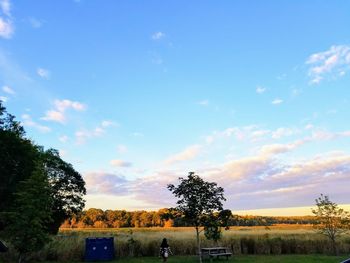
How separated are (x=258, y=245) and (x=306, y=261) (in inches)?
268

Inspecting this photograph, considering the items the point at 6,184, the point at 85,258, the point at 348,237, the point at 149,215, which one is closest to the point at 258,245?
the point at 348,237

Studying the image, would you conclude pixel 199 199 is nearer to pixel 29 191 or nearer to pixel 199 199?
pixel 199 199

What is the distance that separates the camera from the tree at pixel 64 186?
51219 millimetres

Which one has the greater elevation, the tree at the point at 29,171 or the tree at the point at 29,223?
the tree at the point at 29,171

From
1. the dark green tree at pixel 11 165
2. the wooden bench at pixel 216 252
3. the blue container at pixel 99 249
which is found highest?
the dark green tree at pixel 11 165

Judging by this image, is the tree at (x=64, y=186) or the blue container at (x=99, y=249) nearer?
the blue container at (x=99, y=249)

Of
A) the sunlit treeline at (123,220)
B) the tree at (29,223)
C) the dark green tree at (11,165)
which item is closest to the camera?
the tree at (29,223)

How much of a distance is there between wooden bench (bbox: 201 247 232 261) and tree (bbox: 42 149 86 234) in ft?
93.0

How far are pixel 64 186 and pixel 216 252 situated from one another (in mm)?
31130

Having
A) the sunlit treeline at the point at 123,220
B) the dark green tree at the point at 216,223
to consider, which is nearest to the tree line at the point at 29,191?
the dark green tree at the point at 216,223

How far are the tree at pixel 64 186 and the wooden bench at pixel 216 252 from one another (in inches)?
1116

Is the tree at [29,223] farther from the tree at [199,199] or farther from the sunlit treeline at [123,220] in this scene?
the sunlit treeline at [123,220]

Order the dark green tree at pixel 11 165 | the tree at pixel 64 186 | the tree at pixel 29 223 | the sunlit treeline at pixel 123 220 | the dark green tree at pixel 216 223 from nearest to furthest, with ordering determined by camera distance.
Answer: the tree at pixel 29 223 < the dark green tree at pixel 216 223 < the dark green tree at pixel 11 165 < the tree at pixel 64 186 < the sunlit treeline at pixel 123 220

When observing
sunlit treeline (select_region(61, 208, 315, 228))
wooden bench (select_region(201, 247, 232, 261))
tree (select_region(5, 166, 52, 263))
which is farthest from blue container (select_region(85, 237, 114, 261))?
sunlit treeline (select_region(61, 208, 315, 228))
